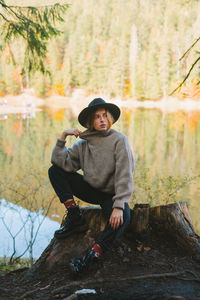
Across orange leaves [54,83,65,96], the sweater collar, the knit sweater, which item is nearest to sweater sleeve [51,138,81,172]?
the knit sweater

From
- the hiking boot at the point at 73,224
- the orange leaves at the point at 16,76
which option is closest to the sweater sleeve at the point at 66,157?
the hiking boot at the point at 73,224

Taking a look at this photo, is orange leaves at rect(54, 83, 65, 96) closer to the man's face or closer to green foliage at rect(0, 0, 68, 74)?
green foliage at rect(0, 0, 68, 74)

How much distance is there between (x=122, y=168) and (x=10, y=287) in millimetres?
1286

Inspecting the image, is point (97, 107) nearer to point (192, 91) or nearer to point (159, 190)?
point (192, 91)

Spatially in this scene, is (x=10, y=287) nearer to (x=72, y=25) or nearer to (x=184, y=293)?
(x=184, y=293)

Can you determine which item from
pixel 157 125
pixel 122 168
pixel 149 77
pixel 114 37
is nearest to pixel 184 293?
pixel 122 168

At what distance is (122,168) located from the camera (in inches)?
96.3

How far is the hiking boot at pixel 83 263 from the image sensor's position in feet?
7.31

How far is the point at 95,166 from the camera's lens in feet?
8.51

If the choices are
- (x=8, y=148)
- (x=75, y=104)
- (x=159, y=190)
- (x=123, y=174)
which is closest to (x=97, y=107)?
(x=123, y=174)

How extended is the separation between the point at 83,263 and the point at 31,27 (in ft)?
10.1

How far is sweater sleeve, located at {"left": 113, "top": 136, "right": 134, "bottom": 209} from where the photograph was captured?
7.80ft

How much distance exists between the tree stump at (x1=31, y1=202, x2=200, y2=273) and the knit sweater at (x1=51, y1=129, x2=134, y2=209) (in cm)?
32

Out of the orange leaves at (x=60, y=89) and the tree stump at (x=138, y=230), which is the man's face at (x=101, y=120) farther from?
the orange leaves at (x=60, y=89)
